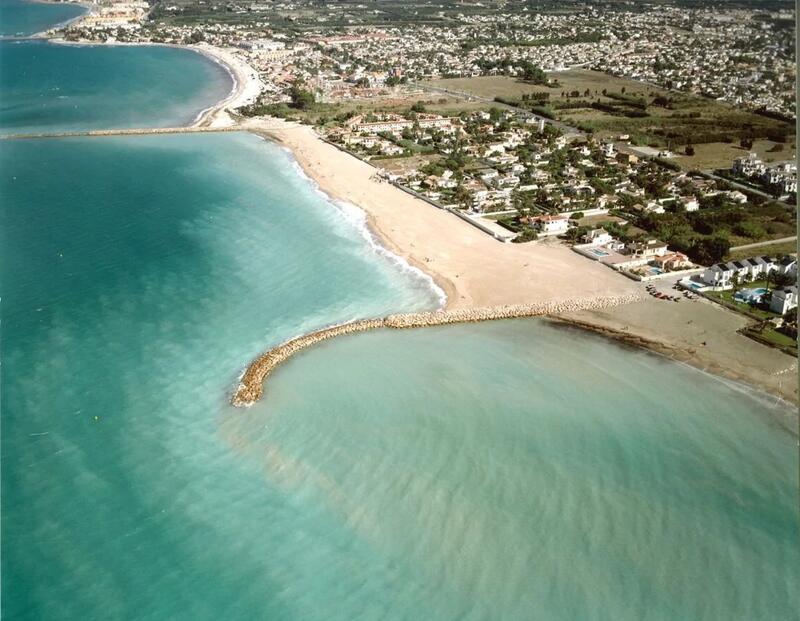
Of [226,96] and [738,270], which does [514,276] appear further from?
[226,96]

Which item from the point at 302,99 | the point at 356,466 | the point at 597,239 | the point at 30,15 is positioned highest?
the point at 597,239

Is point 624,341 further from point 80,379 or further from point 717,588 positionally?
point 80,379

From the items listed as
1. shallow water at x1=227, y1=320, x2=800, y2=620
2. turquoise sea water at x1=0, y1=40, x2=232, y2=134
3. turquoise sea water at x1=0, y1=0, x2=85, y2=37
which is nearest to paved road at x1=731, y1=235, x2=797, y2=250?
shallow water at x1=227, y1=320, x2=800, y2=620

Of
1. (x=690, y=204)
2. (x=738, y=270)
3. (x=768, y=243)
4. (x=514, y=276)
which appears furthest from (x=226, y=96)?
(x=738, y=270)

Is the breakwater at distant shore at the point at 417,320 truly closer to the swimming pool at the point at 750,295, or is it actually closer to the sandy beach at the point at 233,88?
the swimming pool at the point at 750,295

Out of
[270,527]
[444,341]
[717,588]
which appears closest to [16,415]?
[270,527]

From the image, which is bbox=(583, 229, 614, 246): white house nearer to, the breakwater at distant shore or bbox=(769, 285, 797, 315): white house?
the breakwater at distant shore

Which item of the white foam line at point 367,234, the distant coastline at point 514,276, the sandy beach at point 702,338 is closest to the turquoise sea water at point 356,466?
the white foam line at point 367,234
